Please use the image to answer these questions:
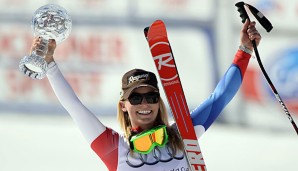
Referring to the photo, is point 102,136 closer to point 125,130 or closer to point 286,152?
point 125,130

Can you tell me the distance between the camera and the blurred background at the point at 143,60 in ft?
24.2

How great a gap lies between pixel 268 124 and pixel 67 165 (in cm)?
217

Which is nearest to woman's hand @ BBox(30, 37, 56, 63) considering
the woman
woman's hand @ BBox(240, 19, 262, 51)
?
the woman

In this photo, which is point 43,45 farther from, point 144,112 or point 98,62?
point 98,62

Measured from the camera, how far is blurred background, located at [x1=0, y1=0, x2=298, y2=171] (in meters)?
7.38

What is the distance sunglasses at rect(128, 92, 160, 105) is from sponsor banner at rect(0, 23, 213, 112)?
13.3 ft

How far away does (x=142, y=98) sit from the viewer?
3467 mm

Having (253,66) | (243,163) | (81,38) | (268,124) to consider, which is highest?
(81,38)

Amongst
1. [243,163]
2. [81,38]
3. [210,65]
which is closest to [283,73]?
[210,65]

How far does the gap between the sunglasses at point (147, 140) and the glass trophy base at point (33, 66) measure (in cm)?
52

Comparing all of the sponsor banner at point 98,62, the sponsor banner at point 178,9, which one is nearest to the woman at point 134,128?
the sponsor banner at point 98,62

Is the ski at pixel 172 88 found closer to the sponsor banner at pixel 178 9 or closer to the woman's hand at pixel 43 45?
the woman's hand at pixel 43 45

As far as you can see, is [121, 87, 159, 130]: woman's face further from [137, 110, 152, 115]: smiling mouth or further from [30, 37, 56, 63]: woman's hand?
[30, 37, 56, 63]: woman's hand

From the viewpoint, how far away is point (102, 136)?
3.53 meters
